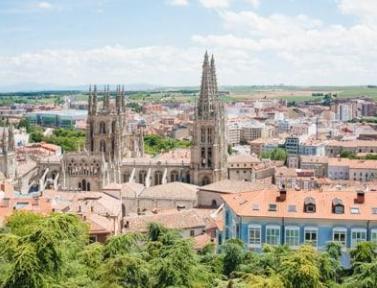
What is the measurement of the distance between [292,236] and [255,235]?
86.5 inches

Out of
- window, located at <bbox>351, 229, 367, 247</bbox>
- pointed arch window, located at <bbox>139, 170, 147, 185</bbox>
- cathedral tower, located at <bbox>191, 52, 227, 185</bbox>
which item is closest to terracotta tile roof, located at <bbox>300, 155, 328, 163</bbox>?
cathedral tower, located at <bbox>191, 52, 227, 185</bbox>

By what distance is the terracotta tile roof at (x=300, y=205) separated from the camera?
131 ft

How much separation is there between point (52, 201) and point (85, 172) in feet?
74.3

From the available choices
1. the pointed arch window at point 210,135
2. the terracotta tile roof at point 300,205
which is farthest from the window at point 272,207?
the pointed arch window at point 210,135

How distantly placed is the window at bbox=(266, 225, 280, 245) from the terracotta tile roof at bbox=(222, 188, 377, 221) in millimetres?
726

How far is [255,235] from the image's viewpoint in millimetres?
40625

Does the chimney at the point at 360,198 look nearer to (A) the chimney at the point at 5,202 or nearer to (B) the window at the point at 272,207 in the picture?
(B) the window at the point at 272,207

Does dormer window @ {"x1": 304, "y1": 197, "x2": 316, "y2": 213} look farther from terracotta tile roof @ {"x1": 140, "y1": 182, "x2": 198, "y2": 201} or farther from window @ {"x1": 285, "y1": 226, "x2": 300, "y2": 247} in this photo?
terracotta tile roof @ {"x1": 140, "y1": 182, "x2": 198, "y2": 201}

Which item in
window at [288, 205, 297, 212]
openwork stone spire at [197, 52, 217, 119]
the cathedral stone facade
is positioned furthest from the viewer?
the cathedral stone facade

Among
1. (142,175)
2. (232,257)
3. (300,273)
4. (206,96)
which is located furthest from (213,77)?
(300,273)

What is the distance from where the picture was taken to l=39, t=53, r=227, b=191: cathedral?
80.1 m

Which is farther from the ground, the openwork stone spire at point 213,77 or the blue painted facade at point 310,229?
the openwork stone spire at point 213,77

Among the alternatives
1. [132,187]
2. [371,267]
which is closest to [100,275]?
[371,267]

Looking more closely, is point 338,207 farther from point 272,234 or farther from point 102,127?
point 102,127
